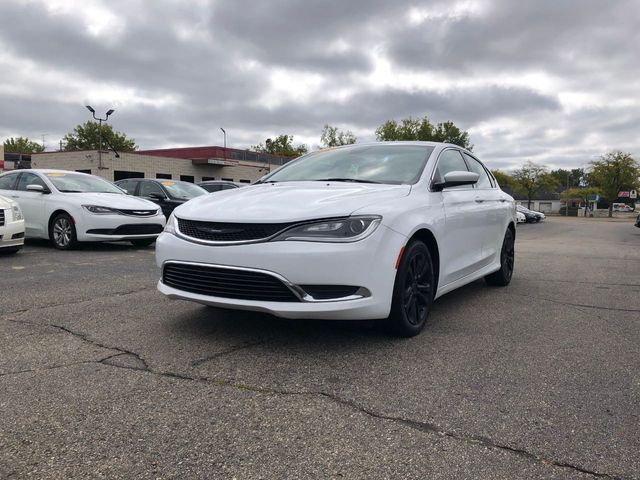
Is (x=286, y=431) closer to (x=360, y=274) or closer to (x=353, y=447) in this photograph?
(x=353, y=447)

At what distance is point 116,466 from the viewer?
2070 mm

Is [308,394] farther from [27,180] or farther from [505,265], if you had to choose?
[27,180]

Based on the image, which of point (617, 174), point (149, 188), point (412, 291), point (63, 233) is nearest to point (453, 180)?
point (412, 291)

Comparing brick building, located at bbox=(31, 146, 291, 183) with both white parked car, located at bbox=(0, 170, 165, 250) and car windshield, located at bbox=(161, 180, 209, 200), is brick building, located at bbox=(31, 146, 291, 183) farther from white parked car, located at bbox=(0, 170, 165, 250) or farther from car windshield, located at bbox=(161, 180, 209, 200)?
white parked car, located at bbox=(0, 170, 165, 250)

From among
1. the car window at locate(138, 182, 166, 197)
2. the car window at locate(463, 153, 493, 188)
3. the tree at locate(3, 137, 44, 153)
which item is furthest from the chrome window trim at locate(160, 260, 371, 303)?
the tree at locate(3, 137, 44, 153)

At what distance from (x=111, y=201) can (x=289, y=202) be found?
6.59 meters

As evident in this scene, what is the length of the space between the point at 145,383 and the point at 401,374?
144 centimetres

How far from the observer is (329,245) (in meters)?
3.27

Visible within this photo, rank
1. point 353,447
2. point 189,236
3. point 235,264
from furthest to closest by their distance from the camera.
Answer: point 189,236, point 235,264, point 353,447

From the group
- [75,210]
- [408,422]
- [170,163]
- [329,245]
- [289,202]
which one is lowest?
[408,422]

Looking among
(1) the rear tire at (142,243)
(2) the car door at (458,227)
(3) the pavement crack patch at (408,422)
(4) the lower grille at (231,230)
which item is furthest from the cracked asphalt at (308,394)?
(1) the rear tire at (142,243)

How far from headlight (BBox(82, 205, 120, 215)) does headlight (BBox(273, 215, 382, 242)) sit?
660 centimetres

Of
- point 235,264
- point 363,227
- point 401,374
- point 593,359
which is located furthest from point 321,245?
point 593,359

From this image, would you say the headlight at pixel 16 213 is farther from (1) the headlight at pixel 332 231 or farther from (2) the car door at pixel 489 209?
(2) the car door at pixel 489 209
